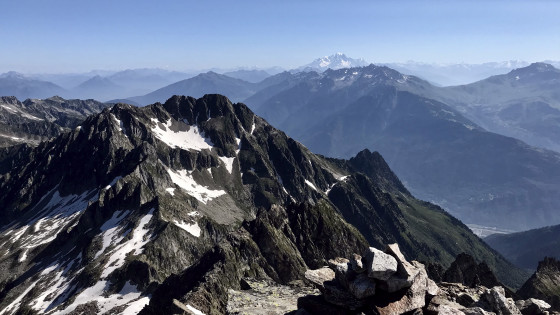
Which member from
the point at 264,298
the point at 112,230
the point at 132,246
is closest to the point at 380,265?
the point at 264,298

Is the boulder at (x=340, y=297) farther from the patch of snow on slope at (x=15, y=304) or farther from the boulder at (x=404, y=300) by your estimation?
the patch of snow on slope at (x=15, y=304)

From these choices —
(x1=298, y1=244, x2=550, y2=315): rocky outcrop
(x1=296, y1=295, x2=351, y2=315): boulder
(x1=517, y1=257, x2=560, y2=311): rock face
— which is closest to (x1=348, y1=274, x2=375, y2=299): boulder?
(x1=298, y1=244, x2=550, y2=315): rocky outcrop

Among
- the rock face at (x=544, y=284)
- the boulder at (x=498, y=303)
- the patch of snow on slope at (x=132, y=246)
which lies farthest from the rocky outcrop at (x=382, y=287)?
the patch of snow on slope at (x=132, y=246)

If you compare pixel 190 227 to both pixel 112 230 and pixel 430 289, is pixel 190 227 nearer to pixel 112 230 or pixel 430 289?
pixel 112 230

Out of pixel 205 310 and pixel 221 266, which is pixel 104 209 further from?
pixel 205 310

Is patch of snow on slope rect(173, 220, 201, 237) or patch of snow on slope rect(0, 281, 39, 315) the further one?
patch of snow on slope rect(173, 220, 201, 237)

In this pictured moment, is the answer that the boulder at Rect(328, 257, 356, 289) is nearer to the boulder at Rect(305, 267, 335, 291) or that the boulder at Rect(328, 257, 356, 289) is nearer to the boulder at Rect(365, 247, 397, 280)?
→ the boulder at Rect(365, 247, 397, 280)
